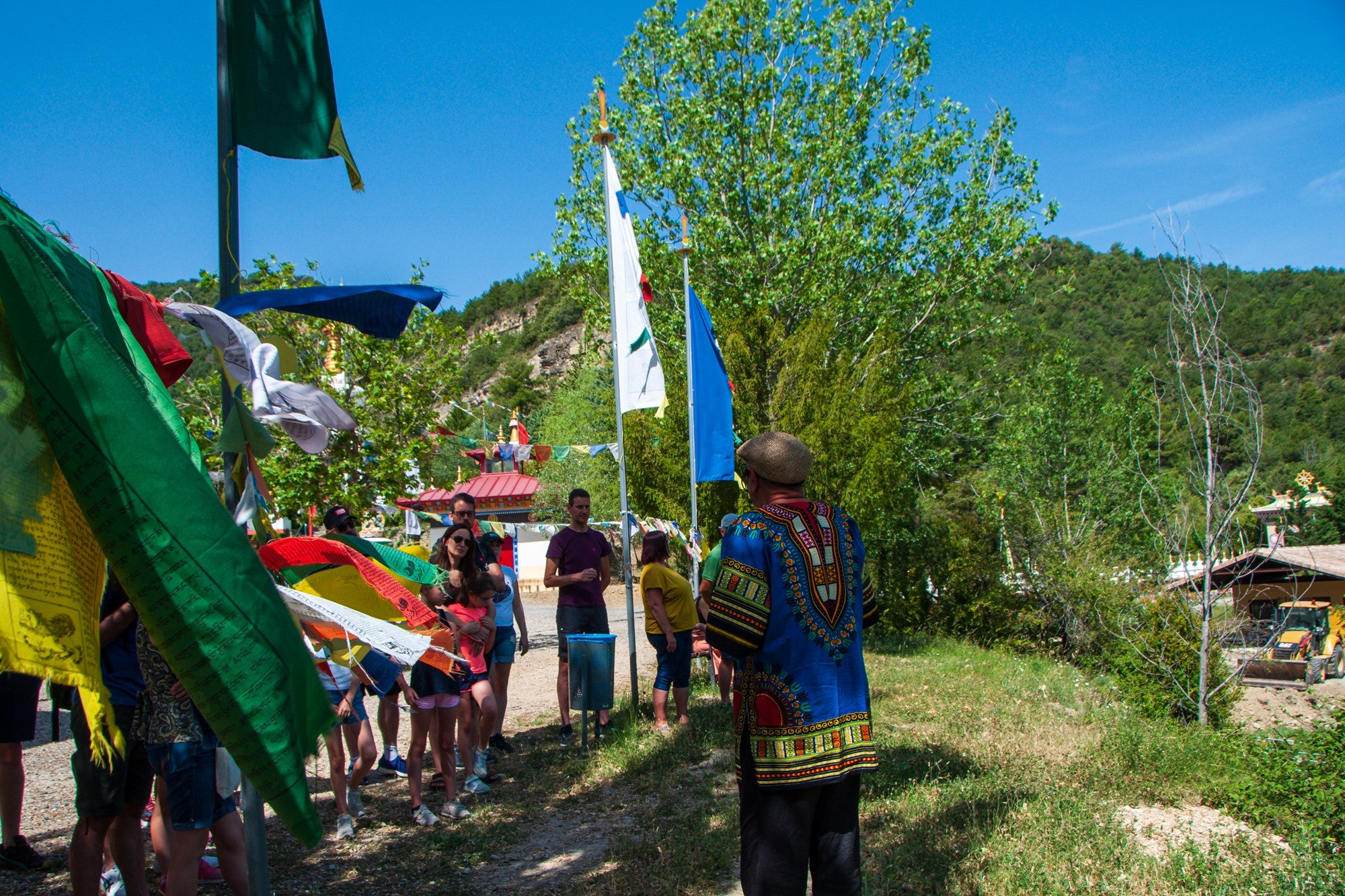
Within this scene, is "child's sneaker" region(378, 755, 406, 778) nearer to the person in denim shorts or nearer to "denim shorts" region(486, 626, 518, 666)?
"denim shorts" region(486, 626, 518, 666)

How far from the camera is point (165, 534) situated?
4.31 ft

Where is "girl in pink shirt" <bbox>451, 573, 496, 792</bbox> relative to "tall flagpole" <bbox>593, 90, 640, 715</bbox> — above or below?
below

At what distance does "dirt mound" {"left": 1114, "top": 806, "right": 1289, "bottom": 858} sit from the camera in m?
4.79

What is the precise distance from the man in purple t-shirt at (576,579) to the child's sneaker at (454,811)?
1.74m

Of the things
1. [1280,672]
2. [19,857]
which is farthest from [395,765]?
[1280,672]

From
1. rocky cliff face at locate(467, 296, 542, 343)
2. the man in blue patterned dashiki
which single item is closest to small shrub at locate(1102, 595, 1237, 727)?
the man in blue patterned dashiki

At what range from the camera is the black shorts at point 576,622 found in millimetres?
7863

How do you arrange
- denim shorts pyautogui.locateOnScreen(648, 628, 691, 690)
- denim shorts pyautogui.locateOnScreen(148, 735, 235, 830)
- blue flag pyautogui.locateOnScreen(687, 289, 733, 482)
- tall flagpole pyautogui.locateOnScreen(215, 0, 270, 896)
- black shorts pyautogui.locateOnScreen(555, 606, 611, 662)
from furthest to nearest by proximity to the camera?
1. blue flag pyautogui.locateOnScreen(687, 289, 733, 482)
2. black shorts pyautogui.locateOnScreen(555, 606, 611, 662)
3. denim shorts pyautogui.locateOnScreen(648, 628, 691, 690)
4. denim shorts pyautogui.locateOnScreen(148, 735, 235, 830)
5. tall flagpole pyautogui.locateOnScreen(215, 0, 270, 896)

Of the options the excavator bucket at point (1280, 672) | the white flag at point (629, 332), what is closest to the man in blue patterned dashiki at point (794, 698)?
the white flag at point (629, 332)

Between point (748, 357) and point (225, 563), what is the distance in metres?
13.2

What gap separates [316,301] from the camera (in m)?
3.77

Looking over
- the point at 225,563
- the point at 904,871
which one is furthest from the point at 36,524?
the point at 904,871

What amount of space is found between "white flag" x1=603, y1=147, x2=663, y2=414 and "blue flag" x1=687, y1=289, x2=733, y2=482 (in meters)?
1.52

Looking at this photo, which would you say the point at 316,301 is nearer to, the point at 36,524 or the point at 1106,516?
the point at 36,524
